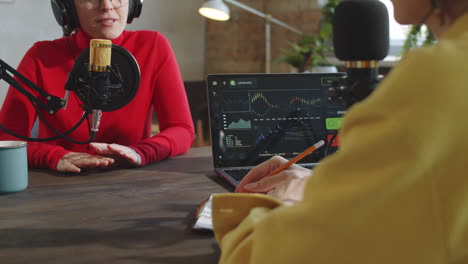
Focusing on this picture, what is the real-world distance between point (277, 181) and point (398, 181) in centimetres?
43

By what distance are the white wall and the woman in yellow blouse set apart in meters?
2.93

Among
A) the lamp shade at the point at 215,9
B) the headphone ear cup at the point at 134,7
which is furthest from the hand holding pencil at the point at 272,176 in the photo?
the lamp shade at the point at 215,9

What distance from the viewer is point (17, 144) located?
38.0 inches


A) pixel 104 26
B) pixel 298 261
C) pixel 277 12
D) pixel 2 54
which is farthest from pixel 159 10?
pixel 298 261

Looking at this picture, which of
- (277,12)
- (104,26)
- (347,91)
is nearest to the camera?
(347,91)

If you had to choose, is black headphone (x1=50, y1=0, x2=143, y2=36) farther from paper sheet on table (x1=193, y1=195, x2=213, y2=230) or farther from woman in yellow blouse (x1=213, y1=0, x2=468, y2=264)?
woman in yellow blouse (x1=213, y1=0, x2=468, y2=264)

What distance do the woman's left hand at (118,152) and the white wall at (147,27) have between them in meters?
2.04

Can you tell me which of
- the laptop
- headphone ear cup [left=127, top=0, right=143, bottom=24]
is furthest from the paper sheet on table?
headphone ear cup [left=127, top=0, right=143, bottom=24]

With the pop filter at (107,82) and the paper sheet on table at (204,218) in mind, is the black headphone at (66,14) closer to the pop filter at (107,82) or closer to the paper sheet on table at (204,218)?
the pop filter at (107,82)

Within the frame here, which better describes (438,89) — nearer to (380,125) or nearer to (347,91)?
(380,125)

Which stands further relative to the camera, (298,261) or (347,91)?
(347,91)

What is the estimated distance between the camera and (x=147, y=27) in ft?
11.7

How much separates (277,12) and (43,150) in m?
2.92

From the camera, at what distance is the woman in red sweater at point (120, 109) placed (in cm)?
136
